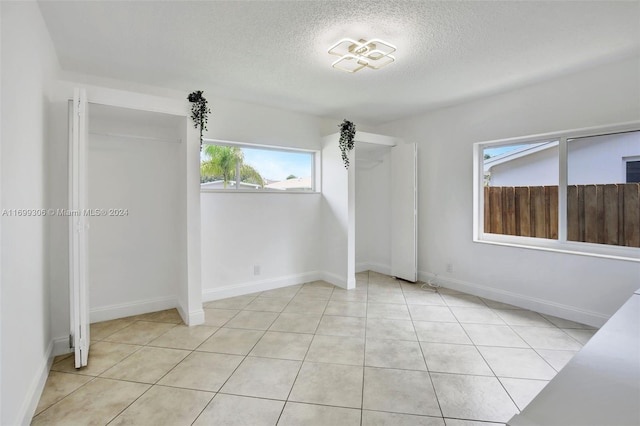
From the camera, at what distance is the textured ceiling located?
2127 millimetres

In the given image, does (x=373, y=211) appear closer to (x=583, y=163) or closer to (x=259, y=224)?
(x=259, y=224)

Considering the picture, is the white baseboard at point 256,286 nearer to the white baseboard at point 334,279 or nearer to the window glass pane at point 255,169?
the white baseboard at point 334,279

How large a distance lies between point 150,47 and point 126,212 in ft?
5.62

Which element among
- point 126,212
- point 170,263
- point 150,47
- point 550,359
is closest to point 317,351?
point 550,359

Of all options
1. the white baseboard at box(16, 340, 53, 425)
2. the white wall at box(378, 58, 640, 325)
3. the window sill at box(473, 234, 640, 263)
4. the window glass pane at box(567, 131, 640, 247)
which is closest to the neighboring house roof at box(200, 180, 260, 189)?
the white baseboard at box(16, 340, 53, 425)

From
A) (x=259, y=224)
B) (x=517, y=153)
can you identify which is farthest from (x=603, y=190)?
(x=259, y=224)

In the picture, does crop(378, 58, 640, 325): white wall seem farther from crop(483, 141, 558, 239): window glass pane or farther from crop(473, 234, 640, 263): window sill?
crop(483, 141, 558, 239): window glass pane

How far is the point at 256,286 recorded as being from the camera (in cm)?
420

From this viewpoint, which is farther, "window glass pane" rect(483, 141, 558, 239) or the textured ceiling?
"window glass pane" rect(483, 141, 558, 239)

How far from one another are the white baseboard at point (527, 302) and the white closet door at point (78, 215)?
13.6ft

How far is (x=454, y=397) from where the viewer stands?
78.7 inches

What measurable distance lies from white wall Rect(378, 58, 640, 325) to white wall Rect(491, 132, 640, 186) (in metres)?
0.27

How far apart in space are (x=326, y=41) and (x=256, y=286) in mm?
3070

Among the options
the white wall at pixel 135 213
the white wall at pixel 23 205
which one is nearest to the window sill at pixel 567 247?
the white wall at pixel 135 213
